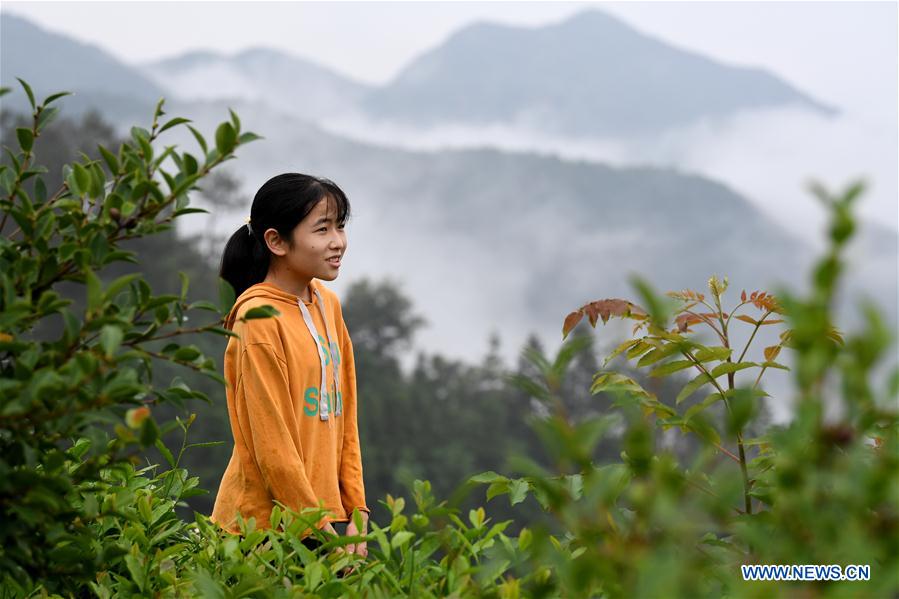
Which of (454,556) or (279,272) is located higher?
(279,272)

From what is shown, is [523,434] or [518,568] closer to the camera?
[518,568]

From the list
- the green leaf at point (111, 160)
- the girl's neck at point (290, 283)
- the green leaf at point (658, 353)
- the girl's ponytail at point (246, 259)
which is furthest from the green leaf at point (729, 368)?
the girl's ponytail at point (246, 259)

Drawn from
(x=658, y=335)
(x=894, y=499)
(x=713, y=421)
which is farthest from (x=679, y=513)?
(x=658, y=335)

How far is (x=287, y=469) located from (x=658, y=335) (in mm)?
1261

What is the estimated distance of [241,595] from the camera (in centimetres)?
194

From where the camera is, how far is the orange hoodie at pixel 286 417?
3029 mm

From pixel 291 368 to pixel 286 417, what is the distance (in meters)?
0.15

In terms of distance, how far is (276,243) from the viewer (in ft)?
11.3

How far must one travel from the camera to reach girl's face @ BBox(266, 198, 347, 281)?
3377 millimetres

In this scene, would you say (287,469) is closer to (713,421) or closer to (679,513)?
(713,421)

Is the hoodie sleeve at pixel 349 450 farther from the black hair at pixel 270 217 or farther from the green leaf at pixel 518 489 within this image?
the green leaf at pixel 518 489

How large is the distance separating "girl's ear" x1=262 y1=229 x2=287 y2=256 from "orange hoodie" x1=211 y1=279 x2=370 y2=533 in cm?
12

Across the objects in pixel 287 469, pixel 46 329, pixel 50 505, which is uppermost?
pixel 50 505

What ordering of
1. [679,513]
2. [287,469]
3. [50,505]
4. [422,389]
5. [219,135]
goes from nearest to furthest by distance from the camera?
[679,513], [50,505], [219,135], [287,469], [422,389]
